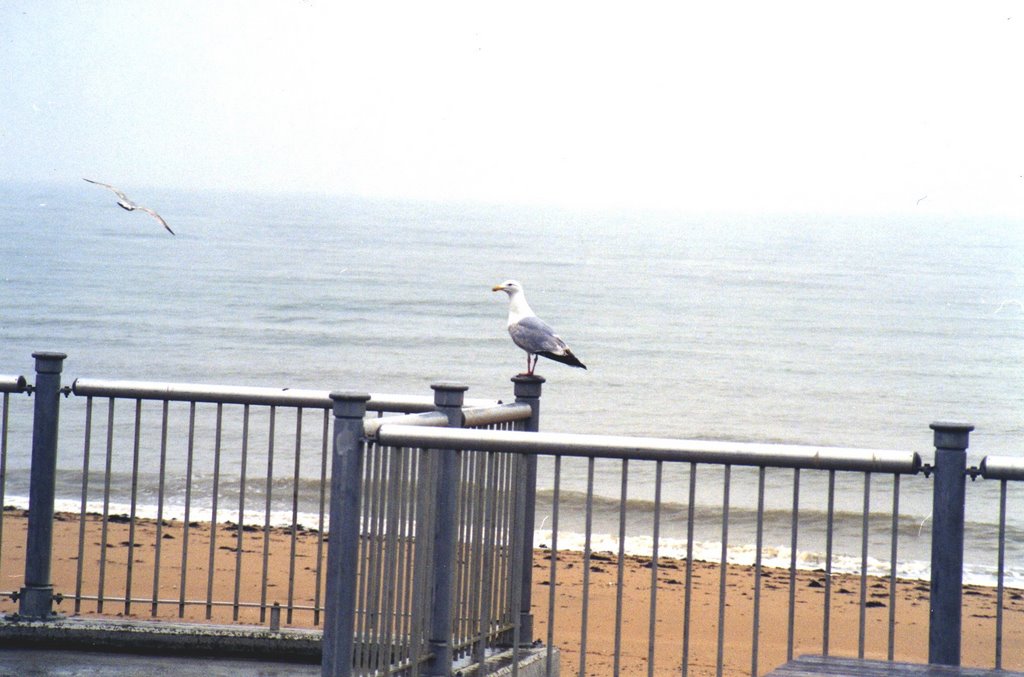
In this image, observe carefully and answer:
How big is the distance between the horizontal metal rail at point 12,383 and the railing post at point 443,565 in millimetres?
2256

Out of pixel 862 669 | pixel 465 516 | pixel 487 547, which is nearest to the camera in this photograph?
pixel 862 669

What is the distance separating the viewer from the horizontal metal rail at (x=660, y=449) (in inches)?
162

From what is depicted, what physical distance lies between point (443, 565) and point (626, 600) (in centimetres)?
671

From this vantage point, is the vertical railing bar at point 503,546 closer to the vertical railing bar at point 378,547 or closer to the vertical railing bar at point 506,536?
the vertical railing bar at point 506,536

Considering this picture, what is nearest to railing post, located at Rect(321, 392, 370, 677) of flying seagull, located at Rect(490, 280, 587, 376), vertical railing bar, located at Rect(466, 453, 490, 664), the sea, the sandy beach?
vertical railing bar, located at Rect(466, 453, 490, 664)

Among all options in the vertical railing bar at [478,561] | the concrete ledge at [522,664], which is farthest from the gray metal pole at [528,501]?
the vertical railing bar at [478,561]

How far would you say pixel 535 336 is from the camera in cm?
770

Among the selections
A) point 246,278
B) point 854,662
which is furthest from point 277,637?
point 246,278

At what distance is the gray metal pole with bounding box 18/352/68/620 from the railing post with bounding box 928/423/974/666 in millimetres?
3790

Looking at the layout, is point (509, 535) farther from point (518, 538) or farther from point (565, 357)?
point (565, 357)

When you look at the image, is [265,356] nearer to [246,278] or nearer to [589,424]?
[589,424]

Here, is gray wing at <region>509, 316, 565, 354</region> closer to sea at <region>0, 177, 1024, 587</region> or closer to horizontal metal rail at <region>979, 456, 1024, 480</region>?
sea at <region>0, 177, 1024, 587</region>

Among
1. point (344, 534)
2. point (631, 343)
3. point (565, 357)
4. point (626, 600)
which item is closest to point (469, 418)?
point (344, 534)

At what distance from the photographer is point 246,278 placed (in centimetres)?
6950
